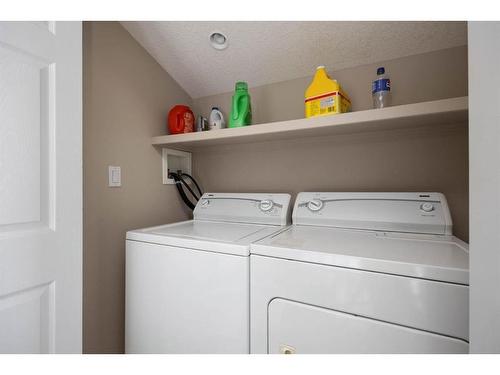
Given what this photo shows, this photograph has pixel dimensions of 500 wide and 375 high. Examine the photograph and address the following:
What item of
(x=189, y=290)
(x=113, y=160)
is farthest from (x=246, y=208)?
(x=113, y=160)

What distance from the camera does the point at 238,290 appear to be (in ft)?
3.72

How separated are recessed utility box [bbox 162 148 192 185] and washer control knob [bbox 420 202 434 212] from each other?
6.12 feet

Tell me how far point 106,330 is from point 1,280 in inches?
39.4

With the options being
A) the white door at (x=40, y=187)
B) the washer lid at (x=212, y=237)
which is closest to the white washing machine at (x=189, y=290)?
the washer lid at (x=212, y=237)

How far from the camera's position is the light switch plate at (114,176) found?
5.21ft

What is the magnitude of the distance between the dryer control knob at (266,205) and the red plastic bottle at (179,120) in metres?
0.86

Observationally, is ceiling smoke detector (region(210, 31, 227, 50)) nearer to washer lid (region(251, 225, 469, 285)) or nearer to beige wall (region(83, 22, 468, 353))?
beige wall (region(83, 22, 468, 353))

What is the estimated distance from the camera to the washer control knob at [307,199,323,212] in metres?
1.63

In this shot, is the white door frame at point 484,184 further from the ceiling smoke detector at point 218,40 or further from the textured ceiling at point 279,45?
the ceiling smoke detector at point 218,40

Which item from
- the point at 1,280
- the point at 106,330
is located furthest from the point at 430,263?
the point at 106,330

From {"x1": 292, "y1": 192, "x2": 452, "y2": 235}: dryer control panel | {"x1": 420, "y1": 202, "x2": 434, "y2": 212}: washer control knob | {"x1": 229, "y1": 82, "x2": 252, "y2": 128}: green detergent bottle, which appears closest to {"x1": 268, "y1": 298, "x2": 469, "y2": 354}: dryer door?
{"x1": 292, "y1": 192, "x2": 452, "y2": 235}: dryer control panel

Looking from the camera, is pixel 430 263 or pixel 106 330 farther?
pixel 106 330

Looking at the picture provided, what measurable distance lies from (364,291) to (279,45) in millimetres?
1623

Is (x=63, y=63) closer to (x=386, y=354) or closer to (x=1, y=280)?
(x=1, y=280)
